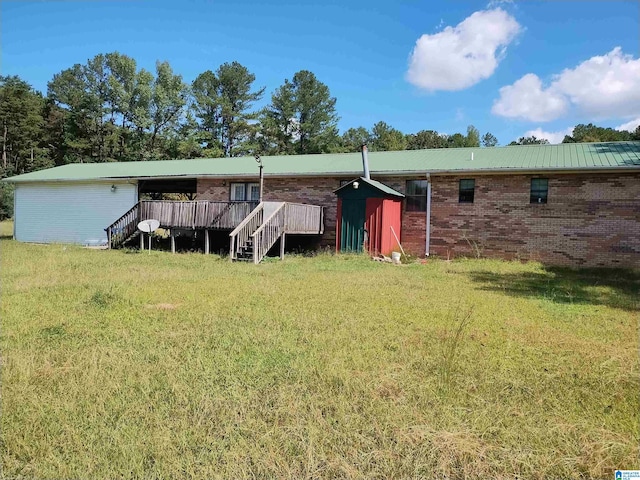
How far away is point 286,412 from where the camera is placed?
10.5ft

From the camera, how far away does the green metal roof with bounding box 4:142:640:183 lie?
13562mm

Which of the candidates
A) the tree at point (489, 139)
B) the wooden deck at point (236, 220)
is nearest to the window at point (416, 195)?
the wooden deck at point (236, 220)

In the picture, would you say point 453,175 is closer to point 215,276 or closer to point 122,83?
point 215,276

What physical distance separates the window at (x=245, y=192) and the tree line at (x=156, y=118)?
2502 centimetres

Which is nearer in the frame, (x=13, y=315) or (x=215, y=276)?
(x=13, y=315)

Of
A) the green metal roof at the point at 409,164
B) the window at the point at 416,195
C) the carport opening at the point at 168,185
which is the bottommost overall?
the window at the point at 416,195

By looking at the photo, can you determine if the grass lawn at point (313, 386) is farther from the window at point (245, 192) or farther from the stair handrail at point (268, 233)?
the window at point (245, 192)

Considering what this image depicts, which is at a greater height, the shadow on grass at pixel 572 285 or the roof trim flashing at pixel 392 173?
the roof trim flashing at pixel 392 173

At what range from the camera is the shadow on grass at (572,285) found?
26.2 ft

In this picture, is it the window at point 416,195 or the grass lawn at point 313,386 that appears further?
the window at point 416,195

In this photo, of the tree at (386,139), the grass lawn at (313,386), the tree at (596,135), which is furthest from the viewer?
the tree at (386,139)

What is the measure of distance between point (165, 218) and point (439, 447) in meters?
15.8

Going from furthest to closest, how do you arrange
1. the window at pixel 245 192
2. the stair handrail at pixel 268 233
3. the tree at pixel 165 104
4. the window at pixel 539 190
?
the tree at pixel 165 104 → the window at pixel 245 192 → the window at pixel 539 190 → the stair handrail at pixel 268 233

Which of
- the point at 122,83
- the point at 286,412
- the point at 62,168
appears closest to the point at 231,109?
the point at 122,83
